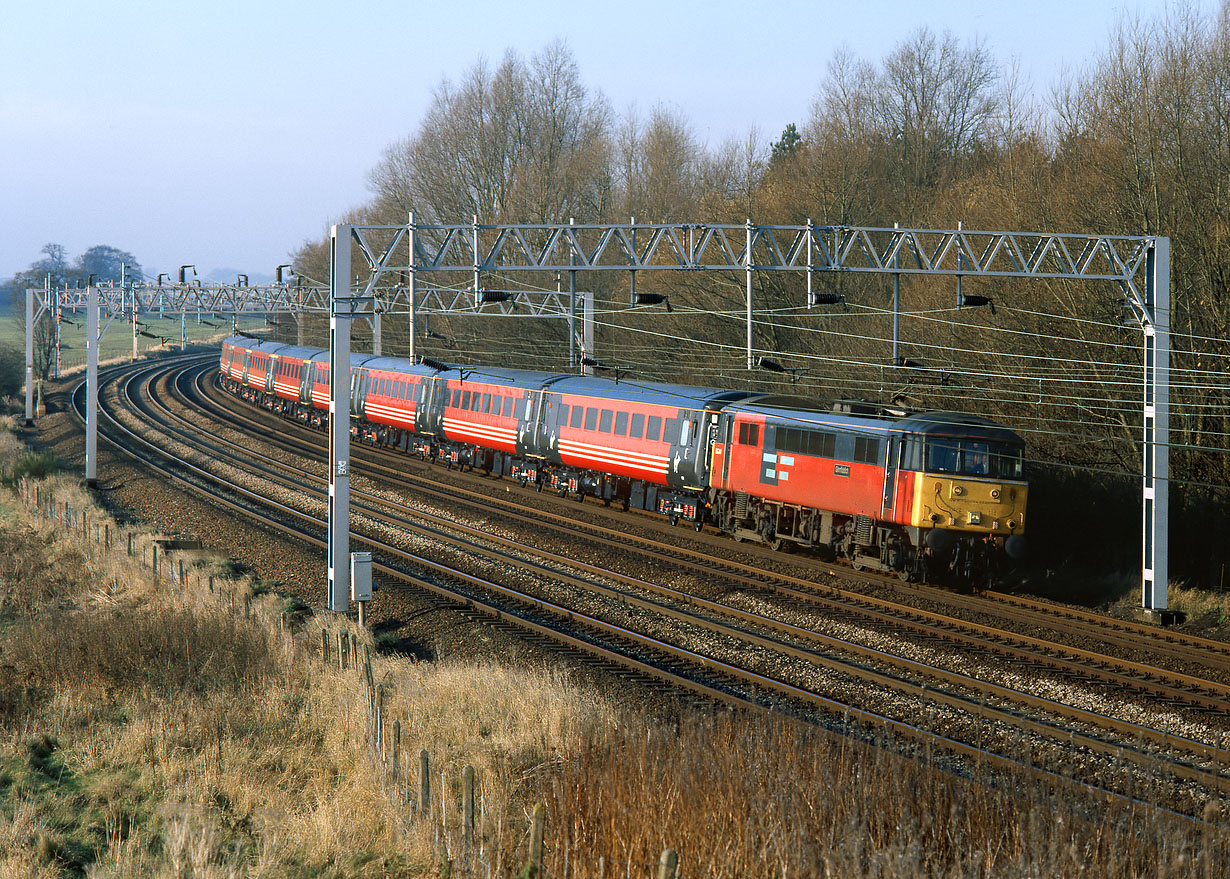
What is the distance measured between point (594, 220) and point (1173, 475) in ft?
124

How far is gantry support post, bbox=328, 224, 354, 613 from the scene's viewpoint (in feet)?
54.7

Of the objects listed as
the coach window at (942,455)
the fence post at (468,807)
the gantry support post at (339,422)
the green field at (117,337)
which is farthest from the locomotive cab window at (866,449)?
the green field at (117,337)

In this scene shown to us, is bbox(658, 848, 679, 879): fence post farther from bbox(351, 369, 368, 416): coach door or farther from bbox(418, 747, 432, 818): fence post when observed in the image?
bbox(351, 369, 368, 416): coach door

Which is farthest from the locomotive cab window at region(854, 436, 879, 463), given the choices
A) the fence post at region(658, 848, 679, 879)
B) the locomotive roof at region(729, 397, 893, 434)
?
the fence post at region(658, 848, 679, 879)

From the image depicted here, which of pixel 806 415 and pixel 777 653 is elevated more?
pixel 806 415

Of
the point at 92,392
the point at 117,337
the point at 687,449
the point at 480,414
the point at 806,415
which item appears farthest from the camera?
the point at 117,337

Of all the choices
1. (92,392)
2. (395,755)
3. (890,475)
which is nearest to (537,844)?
(395,755)

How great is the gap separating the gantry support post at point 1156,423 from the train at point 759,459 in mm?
1969

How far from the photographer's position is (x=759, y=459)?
21844mm

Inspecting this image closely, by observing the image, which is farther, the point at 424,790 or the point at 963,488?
the point at 963,488

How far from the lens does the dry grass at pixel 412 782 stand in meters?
6.46

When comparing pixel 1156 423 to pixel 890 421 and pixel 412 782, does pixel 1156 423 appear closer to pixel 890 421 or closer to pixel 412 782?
pixel 890 421

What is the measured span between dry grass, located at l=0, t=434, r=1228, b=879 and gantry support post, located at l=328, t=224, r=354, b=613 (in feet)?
2.88

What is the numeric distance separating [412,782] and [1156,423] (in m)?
14.0
